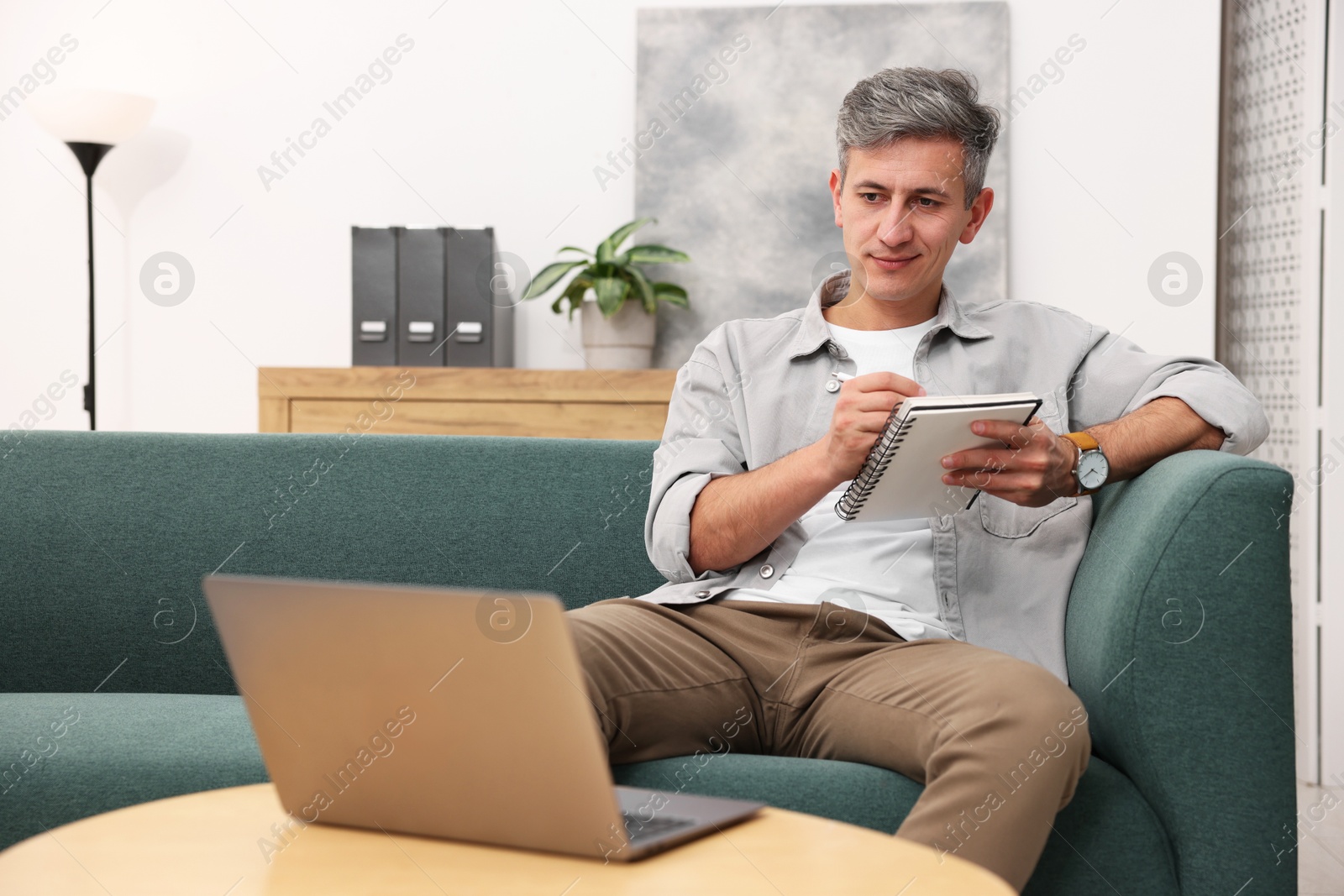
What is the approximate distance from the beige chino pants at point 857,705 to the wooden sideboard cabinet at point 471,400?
5.00 ft

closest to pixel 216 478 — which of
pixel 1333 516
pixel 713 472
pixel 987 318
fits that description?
pixel 713 472

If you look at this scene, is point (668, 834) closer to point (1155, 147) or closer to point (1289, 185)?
point (1289, 185)

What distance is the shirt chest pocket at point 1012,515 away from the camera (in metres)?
1.55

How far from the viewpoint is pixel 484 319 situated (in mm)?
3107

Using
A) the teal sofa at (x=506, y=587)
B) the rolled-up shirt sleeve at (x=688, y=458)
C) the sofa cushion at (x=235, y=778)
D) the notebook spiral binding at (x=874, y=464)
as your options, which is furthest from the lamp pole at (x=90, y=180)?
the notebook spiral binding at (x=874, y=464)

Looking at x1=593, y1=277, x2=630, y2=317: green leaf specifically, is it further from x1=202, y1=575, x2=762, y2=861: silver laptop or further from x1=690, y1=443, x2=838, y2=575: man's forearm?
x1=202, y1=575, x2=762, y2=861: silver laptop

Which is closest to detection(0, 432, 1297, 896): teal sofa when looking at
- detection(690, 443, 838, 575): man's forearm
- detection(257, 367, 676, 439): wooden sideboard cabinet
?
detection(690, 443, 838, 575): man's forearm

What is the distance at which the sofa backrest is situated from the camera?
1.82m

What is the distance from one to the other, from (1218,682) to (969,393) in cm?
55

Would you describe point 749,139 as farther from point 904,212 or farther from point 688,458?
point 688,458

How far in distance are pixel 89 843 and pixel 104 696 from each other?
828mm

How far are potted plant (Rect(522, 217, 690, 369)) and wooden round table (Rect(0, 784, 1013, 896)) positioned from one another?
2356 mm

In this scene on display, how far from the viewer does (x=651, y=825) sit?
89 cm

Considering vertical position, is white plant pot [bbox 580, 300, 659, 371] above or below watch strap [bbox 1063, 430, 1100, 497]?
above
